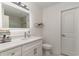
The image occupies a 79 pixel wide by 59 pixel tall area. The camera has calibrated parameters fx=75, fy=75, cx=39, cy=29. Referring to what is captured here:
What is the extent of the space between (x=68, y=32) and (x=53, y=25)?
0.65m

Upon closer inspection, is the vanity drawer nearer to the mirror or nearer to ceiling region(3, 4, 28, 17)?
the mirror

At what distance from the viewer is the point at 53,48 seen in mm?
3119

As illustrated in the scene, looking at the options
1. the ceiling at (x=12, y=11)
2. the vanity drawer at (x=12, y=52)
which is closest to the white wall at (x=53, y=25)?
the ceiling at (x=12, y=11)

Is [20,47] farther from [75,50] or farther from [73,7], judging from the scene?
Result: [73,7]

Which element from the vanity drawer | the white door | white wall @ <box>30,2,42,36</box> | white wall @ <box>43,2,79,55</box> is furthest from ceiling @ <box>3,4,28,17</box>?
the white door

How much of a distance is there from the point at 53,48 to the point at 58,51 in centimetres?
24

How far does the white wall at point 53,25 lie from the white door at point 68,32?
0.49 feet

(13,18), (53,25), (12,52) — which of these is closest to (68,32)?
(53,25)

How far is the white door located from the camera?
2.64 m

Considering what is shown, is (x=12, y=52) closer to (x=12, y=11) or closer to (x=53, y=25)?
(x=12, y=11)

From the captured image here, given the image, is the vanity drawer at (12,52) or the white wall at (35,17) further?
the white wall at (35,17)

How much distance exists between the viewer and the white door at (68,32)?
264 centimetres

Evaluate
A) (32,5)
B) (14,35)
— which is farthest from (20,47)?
(32,5)

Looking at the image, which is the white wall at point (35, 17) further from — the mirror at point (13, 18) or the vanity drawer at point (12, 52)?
the vanity drawer at point (12, 52)
